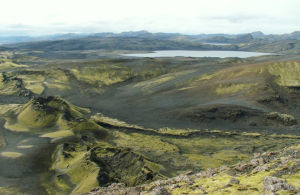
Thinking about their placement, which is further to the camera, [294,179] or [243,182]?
[243,182]

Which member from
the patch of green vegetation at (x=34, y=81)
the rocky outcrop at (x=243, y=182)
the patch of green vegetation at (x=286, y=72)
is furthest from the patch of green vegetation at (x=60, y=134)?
the patch of green vegetation at (x=286, y=72)

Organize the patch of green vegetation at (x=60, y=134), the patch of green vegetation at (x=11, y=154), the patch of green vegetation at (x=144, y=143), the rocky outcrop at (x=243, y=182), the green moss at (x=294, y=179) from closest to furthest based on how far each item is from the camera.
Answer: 1. the rocky outcrop at (x=243, y=182)
2. the green moss at (x=294, y=179)
3. the patch of green vegetation at (x=11, y=154)
4. the patch of green vegetation at (x=144, y=143)
5. the patch of green vegetation at (x=60, y=134)

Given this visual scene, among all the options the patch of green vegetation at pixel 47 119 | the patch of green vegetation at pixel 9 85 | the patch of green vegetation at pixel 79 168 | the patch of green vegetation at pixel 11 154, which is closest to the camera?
the patch of green vegetation at pixel 79 168

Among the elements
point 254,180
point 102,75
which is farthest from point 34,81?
point 254,180

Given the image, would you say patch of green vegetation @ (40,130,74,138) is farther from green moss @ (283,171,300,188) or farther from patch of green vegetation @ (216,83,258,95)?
patch of green vegetation @ (216,83,258,95)

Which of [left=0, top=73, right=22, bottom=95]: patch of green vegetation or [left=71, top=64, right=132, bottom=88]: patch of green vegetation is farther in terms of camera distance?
[left=71, top=64, right=132, bottom=88]: patch of green vegetation

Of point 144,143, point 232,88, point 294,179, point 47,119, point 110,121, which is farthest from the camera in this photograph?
point 232,88

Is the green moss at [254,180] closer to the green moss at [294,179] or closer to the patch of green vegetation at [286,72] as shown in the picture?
the green moss at [294,179]

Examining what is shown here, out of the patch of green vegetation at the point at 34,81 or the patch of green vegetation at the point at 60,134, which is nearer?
the patch of green vegetation at the point at 60,134

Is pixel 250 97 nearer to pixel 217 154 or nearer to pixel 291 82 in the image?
pixel 291 82

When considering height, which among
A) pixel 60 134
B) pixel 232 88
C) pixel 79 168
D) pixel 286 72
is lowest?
pixel 79 168

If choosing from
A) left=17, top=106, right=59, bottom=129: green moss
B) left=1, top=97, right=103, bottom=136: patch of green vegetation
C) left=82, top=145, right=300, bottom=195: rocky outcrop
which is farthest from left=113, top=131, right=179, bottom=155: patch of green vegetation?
left=82, top=145, right=300, bottom=195: rocky outcrop

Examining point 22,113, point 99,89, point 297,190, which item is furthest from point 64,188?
point 99,89

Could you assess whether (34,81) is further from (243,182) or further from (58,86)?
(243,182)
